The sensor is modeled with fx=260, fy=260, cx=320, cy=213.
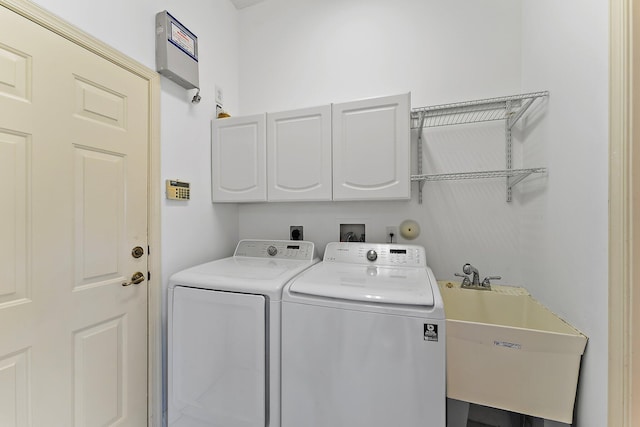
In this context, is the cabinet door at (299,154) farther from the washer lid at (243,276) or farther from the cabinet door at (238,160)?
the washer lid at (243,276)

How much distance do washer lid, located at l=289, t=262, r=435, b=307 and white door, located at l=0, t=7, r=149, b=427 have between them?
3.04ft

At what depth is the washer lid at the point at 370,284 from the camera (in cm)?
113

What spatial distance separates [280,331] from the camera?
4.17 ft

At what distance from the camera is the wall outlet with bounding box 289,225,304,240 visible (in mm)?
2111

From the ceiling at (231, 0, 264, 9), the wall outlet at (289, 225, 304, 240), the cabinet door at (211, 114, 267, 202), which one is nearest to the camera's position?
the cabinet door at (211, 114, 267, 202)

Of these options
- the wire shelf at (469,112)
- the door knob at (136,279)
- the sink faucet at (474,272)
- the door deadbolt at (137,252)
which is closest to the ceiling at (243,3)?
the wire shelf at (469,112)

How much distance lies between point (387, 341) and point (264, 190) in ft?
4.06

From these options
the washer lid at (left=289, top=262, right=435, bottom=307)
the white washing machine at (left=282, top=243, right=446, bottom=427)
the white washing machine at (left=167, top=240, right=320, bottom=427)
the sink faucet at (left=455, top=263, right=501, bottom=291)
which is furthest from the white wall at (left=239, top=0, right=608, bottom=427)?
the white washing machine at (left=167, top=240, right=320, bottom=427)

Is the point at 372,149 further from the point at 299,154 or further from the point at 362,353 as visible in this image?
the point at 362,353

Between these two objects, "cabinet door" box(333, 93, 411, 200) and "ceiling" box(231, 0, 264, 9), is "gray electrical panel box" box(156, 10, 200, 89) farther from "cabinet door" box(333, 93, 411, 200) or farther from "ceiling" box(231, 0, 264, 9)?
"cabinet door" box(333, 93, 411, 200)

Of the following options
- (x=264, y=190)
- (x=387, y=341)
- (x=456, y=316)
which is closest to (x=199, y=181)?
(x=264, y=190)

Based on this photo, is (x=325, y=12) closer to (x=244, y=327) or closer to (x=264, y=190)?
(x=264, y=190)

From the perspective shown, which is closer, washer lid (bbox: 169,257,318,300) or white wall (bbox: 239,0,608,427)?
white wall (bbox: 239,0,608,427)

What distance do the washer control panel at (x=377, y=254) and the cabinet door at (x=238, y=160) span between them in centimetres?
64
